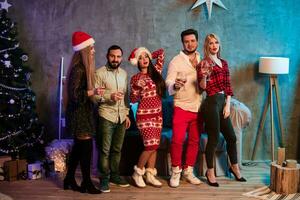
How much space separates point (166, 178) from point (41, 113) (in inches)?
74.3

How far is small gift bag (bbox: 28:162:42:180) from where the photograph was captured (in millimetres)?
4621

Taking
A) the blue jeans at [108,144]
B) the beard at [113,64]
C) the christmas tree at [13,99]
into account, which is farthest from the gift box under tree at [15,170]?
Answer: the beard at [113,64]

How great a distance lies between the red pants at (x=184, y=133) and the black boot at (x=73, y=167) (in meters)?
0.91

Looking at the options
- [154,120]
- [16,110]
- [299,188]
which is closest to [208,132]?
[154,120]

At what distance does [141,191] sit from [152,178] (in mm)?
210

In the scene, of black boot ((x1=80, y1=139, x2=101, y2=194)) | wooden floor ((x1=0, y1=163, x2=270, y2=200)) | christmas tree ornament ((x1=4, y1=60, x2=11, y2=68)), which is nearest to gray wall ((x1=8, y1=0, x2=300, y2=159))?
christmas tree ornament ((x1=4, y1=60, x2=11, y2=68))

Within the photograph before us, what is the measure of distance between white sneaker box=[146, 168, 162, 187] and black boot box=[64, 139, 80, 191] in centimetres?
68

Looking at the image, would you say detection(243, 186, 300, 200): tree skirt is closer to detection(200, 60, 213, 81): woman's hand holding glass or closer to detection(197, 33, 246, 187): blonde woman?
detection(197, 33, 246, 187): blonde woman

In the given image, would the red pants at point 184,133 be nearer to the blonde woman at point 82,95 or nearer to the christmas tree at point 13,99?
the blonde woman at point 82,95

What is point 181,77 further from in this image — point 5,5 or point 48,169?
point 5,5

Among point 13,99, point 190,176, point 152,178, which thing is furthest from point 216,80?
point 13,99

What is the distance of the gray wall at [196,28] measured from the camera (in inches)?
207

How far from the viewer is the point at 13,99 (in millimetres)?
4734

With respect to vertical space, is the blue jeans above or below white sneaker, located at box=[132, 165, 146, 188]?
above
